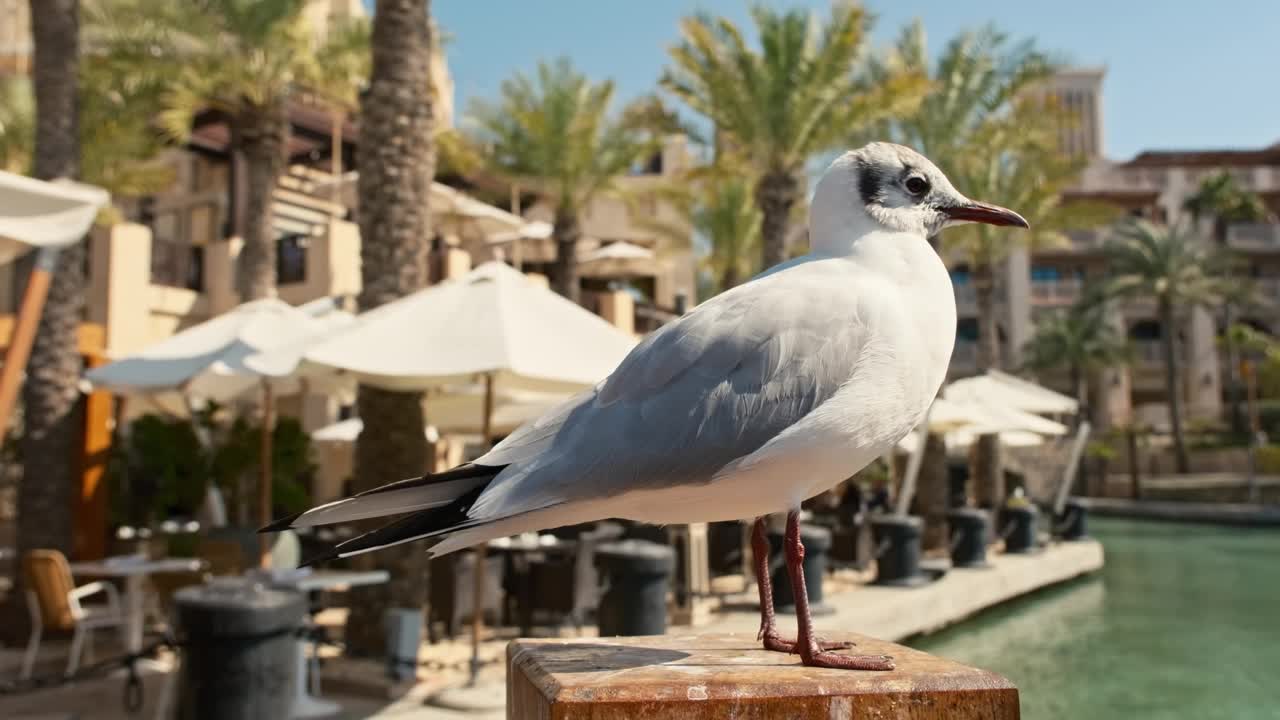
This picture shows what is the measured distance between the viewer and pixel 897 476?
2622 cm

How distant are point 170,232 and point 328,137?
14.6ft

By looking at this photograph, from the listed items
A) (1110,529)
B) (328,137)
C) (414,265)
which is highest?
(328,137)

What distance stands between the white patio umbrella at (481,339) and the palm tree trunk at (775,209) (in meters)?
9.16

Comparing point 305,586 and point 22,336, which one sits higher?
point 22,336

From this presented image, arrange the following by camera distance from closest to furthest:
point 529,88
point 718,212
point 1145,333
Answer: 1. point 529,88
2. point 718,212
3. point 1145,333

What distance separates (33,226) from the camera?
4867 mm

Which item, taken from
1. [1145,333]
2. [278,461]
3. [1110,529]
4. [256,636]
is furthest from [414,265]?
[1145,333]

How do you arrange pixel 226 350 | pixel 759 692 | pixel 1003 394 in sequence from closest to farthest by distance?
pixel 759 692 < pixel 226 350 < pixel 1003 394

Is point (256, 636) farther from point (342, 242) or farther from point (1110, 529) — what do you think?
point (1110, 529)

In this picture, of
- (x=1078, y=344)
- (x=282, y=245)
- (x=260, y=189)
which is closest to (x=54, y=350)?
(x=260, y=189)

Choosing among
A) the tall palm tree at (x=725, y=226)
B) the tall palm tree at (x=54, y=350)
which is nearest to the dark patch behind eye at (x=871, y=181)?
the tall palm tree at (x=54, y=350)

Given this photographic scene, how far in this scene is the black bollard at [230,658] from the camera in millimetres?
5098

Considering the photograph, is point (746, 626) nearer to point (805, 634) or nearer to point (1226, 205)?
point (805, 634)

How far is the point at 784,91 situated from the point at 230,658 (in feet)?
42.9
